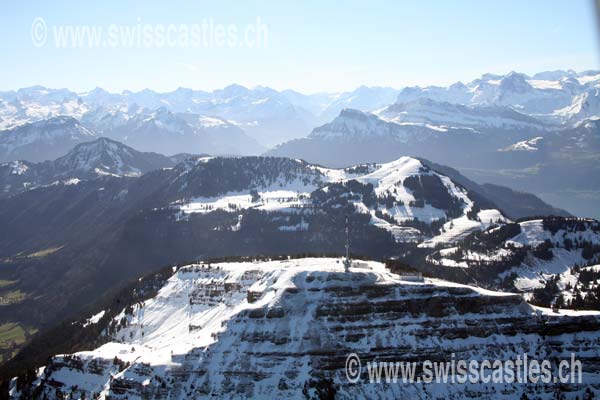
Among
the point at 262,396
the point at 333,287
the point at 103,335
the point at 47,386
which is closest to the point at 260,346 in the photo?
the point at 262,396

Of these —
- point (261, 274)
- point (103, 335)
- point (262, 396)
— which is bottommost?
point (103, 335)

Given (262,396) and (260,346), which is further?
(260,346)

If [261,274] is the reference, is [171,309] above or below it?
below

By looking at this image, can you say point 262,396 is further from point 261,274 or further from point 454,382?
point 261,274

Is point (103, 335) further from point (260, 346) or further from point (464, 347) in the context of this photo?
point (464, 347)

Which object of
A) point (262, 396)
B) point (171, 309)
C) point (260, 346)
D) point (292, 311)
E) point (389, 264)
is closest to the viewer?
point (262, 396)

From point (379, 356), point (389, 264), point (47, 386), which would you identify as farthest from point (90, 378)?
point (389, 264)

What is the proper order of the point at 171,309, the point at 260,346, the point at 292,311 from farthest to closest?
1. the point at 171,309
2. the point at 292,311
3. the point at 260,346
